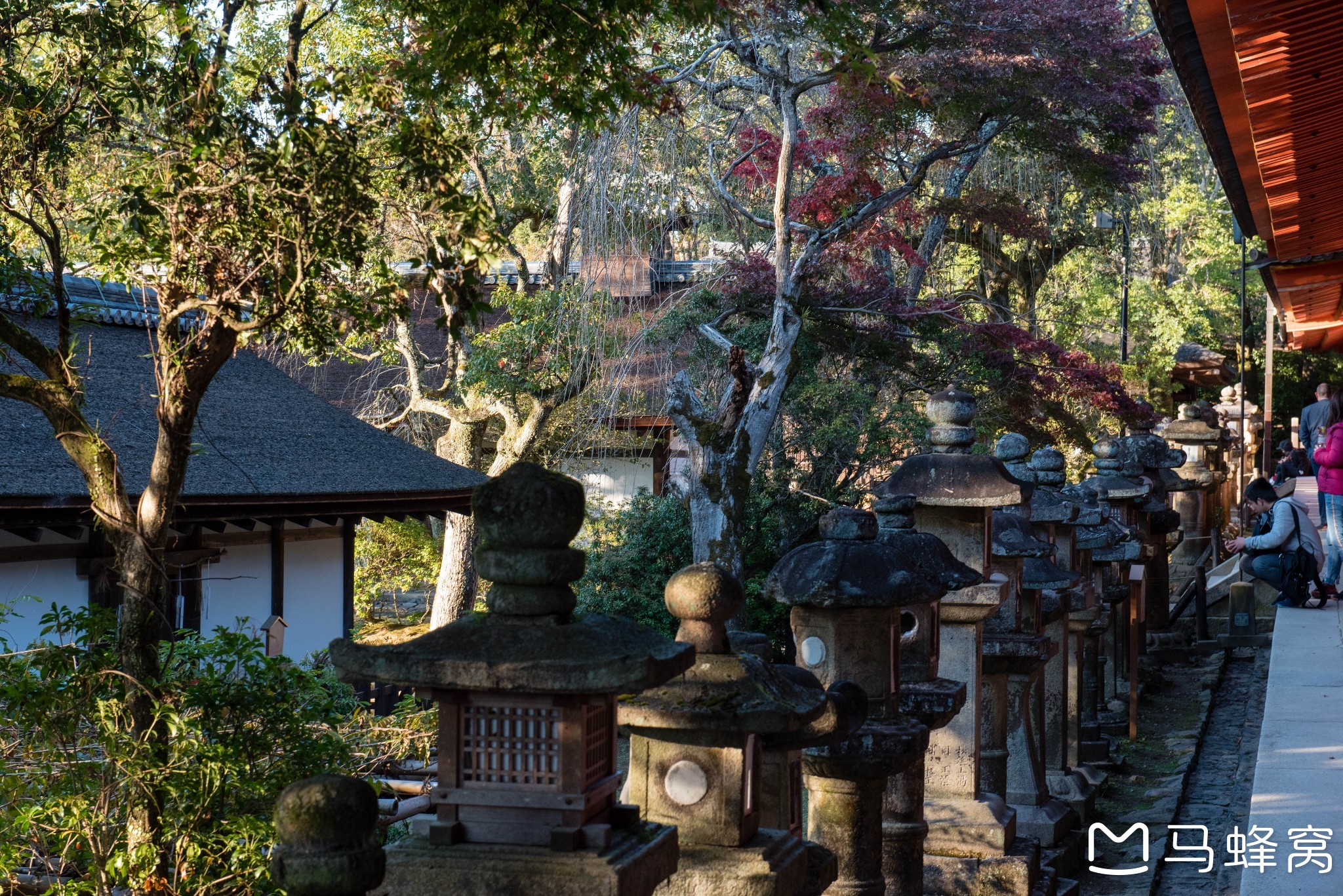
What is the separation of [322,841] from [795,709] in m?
1.14

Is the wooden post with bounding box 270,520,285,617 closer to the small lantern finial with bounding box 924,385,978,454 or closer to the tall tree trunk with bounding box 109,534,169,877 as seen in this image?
the tall tree trunk with bounding box 109,534,169,877

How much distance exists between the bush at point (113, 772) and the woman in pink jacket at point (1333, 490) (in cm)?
751

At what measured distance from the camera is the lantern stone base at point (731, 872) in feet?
8.89

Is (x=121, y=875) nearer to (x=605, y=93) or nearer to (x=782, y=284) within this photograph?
(x=605, y=93)

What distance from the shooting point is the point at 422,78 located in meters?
4.92

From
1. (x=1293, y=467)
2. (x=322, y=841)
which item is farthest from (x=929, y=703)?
(x=1293, y=467)

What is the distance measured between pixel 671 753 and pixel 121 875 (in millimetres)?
2609

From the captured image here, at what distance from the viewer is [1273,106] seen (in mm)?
3318

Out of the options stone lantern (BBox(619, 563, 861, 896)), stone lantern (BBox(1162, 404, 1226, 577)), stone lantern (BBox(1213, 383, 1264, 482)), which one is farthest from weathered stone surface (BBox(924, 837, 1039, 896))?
stone lantern (BBox(1213, 383, 1264, 482))

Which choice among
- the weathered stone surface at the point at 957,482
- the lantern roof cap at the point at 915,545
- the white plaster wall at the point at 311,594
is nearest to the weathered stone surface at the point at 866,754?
the lantern roof cap at the point at 915,545

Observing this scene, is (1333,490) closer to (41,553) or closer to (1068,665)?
(1068,665)

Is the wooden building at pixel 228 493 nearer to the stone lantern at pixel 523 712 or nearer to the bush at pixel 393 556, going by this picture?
the bush at pixel 393 556

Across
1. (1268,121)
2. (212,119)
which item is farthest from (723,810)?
(212,119)

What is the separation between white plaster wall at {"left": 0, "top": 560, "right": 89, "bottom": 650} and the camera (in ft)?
26.3
